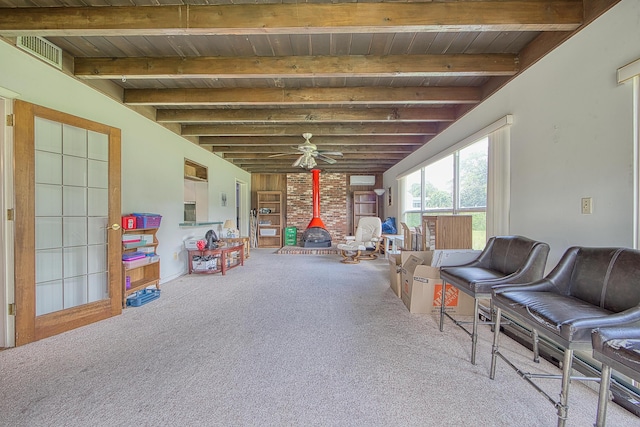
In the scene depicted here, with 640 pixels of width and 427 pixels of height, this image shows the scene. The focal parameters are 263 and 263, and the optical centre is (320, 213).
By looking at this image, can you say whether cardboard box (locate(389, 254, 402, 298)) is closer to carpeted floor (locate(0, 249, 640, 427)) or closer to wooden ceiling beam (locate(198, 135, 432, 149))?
carpeted floor (locate(0, 249, 640, 427))

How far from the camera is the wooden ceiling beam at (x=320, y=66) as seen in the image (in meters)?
2.44

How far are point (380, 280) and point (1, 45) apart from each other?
4.75 m

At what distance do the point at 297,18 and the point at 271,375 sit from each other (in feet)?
8.05

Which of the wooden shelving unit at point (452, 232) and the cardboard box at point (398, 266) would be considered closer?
the wooden shelving unit at point (452, 232)

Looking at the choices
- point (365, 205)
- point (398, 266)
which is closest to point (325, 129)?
point (398, 266)

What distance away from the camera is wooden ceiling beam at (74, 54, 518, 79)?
96.2 inches

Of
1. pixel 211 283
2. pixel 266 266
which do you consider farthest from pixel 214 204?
pixel 211 283

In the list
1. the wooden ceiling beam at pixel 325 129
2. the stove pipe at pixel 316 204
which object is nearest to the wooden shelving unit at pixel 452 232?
the wooden ceiling beam at pixel 325 129

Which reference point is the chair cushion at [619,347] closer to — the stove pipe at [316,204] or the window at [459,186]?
the window at [459,186]

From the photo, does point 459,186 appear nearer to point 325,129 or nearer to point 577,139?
point 577,139

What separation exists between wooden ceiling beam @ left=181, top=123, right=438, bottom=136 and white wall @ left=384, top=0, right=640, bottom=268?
1.77 m

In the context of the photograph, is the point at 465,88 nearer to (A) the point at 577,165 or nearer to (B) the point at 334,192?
(A) the point at 577,165

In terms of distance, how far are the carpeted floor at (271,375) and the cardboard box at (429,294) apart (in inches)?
5.7

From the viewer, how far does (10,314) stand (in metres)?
2.13
